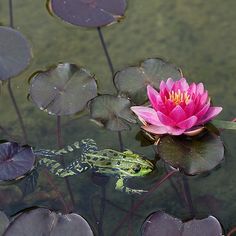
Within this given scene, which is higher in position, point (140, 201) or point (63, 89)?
point (63, 89)

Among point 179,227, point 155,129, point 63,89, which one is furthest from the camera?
point 63,89

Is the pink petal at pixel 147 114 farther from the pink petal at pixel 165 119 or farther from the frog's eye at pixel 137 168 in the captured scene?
the frog's eye at pixel 137 168

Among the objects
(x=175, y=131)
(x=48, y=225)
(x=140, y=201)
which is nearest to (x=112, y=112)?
(x=175, y=131)

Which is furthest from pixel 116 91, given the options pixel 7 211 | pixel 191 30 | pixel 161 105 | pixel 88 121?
pixel 7 211

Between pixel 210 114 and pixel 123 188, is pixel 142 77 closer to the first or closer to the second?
pixel 210 114

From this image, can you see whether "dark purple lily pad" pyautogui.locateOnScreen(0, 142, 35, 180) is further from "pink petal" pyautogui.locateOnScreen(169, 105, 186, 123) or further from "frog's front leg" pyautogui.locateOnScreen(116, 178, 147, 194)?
"pink petal" pyautogui.locateOnScreen(169, 105, 186, 123)

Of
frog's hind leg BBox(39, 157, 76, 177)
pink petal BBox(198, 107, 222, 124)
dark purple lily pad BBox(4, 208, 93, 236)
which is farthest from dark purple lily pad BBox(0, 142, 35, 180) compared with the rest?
pink petal BBox(198, 107, 222, 124)
